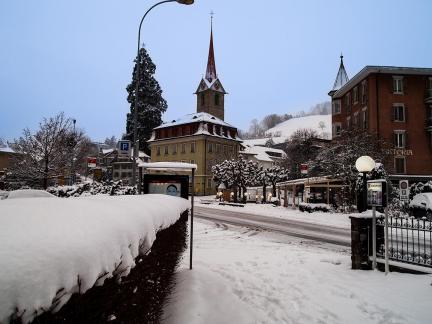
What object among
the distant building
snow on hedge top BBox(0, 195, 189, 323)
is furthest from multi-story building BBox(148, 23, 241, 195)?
snow on hedge top BBox(0, 195, 189, 323)

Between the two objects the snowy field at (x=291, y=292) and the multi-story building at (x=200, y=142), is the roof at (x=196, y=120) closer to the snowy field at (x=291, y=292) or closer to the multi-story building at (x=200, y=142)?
the multi-story building at (x=200, y=142)

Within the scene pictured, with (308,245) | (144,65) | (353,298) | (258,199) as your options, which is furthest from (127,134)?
(353,298)

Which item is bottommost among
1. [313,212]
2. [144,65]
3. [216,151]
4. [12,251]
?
[313,212]

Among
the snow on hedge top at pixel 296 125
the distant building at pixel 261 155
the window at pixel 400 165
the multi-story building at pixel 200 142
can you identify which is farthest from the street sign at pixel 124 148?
the snow on hedge top at pixel 296 125

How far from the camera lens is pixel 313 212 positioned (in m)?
24.8

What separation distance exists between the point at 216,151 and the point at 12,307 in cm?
5571

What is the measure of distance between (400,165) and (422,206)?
17711mm

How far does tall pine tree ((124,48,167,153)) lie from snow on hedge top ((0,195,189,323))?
60.5 m

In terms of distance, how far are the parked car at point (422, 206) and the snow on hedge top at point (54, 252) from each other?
1895cm

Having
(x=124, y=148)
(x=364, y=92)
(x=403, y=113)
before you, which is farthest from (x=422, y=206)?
(x=364, y=92)

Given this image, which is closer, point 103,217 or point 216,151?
point 103,217

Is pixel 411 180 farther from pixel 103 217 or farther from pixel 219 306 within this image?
pixel 103 217

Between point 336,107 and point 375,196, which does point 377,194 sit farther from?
point 336,107

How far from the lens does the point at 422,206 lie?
17.9 meters
